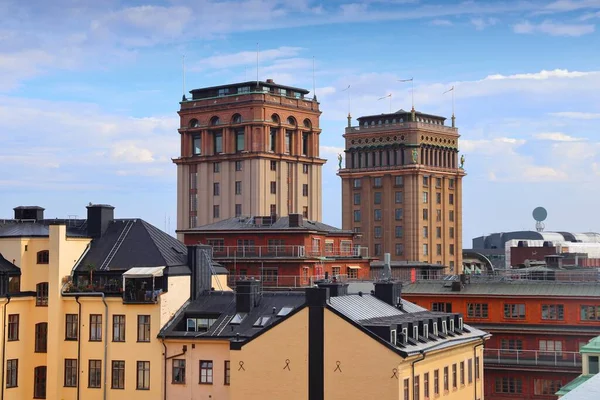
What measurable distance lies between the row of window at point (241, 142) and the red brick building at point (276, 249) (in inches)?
1375

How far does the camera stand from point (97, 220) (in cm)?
8400

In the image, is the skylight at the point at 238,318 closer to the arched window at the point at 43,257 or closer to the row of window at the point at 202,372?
the row of window at the point at 202,372

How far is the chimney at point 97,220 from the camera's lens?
275 ft

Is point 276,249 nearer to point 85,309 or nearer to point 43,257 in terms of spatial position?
point 43,257

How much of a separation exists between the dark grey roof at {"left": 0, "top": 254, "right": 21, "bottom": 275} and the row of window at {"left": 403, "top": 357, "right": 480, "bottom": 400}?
3207 centimetres

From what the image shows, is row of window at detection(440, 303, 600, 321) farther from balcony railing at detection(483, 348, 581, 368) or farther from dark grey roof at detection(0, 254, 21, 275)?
dark grey roof at detection(0, 254, 21, 275)

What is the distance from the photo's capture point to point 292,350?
67.6m

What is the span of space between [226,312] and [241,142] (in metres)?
81.5

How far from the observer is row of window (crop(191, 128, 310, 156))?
6093 inches

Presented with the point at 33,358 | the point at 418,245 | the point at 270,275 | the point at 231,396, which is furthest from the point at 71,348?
the point at 418,245

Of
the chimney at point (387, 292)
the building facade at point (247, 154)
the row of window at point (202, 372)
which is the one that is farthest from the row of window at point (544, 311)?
the building facade at point (247, 154)

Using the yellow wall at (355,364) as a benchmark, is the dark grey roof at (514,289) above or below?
above

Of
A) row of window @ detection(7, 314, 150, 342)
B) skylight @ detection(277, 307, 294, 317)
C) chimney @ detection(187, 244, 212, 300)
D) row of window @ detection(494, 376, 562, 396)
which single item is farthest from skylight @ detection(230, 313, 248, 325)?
row of window @ detection(494, 376, 562, 396)

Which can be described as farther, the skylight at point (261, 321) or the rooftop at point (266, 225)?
the rooftop at point (266, 225)
